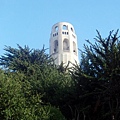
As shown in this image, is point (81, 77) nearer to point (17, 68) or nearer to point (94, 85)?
point (94, 85)

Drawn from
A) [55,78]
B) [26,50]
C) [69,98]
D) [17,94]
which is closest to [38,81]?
[55,78]

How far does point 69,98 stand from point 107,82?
271 centimetres

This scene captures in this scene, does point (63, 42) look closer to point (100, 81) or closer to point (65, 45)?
point (65, 45)

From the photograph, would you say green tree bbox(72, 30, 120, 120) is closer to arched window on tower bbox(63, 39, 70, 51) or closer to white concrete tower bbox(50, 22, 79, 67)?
white concrete tower bbox(50, 22, 79, 67)

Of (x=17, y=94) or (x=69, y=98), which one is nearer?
(x=17, y=94)

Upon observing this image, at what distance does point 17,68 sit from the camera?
19719mm

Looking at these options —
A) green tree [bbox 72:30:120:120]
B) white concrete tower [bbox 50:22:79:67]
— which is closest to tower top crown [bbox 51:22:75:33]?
white concrete tower [bbox 50:22:79:67]

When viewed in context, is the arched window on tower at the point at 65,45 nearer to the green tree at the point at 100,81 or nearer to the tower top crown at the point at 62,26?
the tower top crown at the point at 62,26

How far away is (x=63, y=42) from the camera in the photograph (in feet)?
132

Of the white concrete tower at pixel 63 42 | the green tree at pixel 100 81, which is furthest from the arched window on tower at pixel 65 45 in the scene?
the green tree at pixel 100 81

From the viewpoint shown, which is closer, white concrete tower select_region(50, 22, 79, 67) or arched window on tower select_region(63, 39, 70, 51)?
white concrete tower select_region(50, 22, 79, 67)

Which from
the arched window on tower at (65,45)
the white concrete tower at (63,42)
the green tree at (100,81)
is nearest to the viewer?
the green tree at (100,81)

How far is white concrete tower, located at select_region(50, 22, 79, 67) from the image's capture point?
38.3 m

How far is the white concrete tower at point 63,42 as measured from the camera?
126 feet
